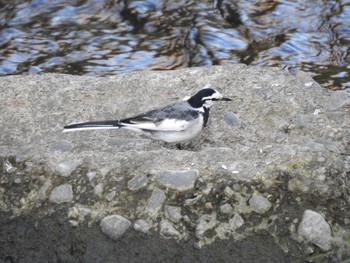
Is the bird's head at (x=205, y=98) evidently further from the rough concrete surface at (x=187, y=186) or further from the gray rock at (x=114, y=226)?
the gray rock at (x=114, y=226)

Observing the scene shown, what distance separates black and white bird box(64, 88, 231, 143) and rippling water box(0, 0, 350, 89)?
2717mm

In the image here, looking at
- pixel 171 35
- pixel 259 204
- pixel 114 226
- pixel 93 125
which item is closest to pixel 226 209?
pixel 259 204

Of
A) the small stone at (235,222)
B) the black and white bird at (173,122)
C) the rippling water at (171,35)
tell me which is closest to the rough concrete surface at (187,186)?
the small stone at (235,222)

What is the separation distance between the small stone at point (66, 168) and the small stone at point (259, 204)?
1297 millimetres

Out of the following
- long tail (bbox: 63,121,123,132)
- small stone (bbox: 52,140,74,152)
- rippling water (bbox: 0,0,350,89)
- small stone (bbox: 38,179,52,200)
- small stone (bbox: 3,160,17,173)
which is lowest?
rippling water (bbox: 0,0,350,89)

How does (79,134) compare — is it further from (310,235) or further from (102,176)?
(310,235)

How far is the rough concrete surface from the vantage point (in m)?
5.21

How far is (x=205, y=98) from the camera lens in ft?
20.7

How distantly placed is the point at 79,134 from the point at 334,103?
6.97 ft

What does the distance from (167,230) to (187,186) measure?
345 millimetres

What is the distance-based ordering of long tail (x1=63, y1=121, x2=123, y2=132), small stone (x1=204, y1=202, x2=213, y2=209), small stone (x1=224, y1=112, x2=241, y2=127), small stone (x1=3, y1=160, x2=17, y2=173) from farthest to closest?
small stone (x1=224, y1=112, x2=241, y2=127) < long tail (x1=63, y1=121, x2=123, y2=132) < small stone (x1=3, y1=160, x2=17, y2=173) < small stone (x1=204, y1=202, x2=213, y2=209)

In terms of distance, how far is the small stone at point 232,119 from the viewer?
21.1ft

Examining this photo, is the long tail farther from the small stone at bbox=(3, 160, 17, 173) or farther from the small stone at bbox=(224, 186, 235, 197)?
the small stone at bbox=(224, 186, 235, 197)

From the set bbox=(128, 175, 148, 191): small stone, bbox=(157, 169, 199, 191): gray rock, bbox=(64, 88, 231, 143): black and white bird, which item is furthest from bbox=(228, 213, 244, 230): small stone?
bbox=(64, 88, 231, 143): black and white bird
